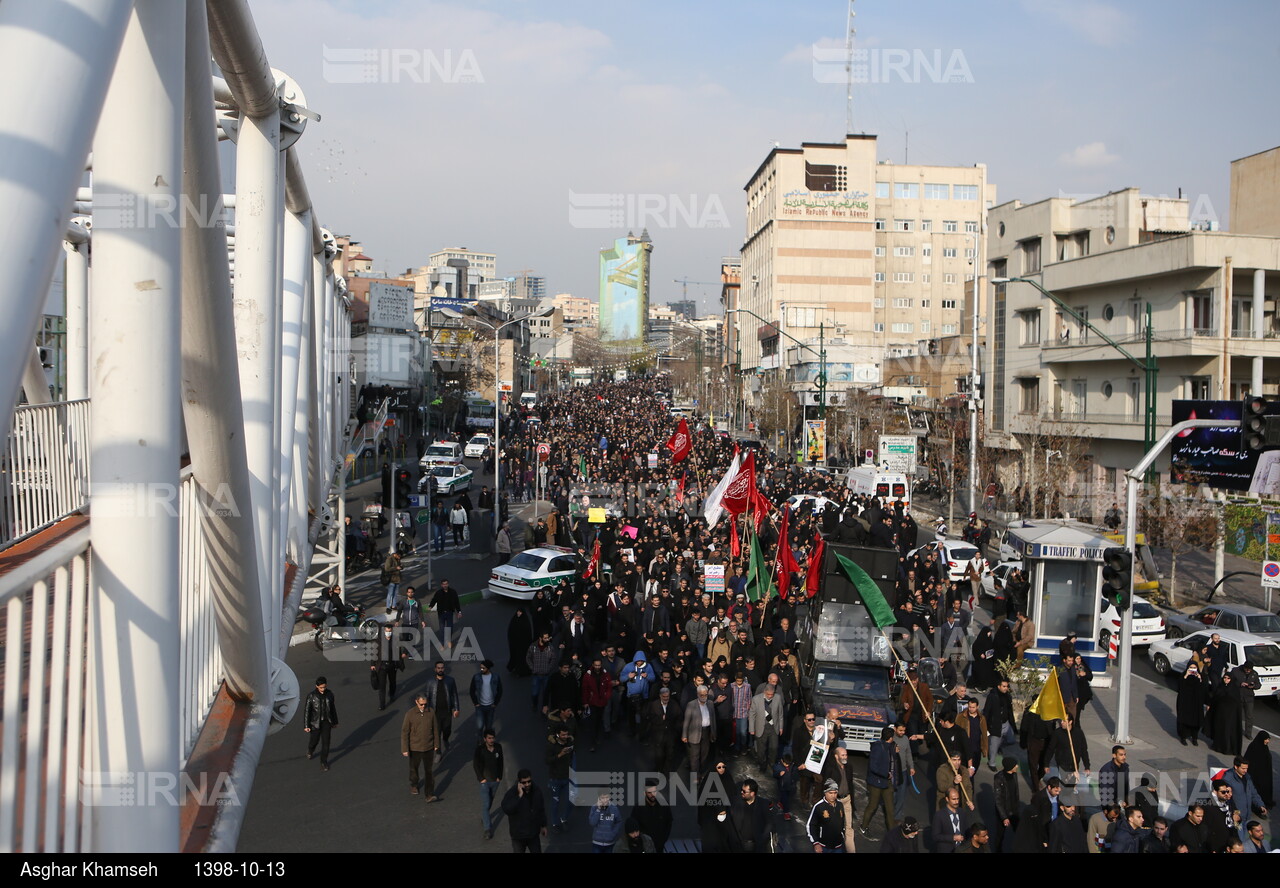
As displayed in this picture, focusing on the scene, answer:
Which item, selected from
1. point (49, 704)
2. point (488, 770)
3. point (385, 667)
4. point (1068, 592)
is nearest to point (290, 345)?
point (49, 704)

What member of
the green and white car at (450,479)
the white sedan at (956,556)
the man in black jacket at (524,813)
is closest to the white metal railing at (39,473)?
the man in black jacket at (524,813)

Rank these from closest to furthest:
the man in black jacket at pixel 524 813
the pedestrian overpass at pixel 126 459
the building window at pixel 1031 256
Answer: the pedestrian overpass at pixel 126 459, the man in black jacket at pixel 524 813, the building window at pixel 1031 256

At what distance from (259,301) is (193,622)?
154 centimetres

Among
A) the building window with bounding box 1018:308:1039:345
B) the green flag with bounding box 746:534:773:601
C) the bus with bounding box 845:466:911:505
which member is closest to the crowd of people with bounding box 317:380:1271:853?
the green flag with bounding box 746:534:773:601

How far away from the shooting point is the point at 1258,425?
46.4ft

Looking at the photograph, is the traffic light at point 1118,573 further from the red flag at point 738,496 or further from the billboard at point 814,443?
the billboard at point 814,443

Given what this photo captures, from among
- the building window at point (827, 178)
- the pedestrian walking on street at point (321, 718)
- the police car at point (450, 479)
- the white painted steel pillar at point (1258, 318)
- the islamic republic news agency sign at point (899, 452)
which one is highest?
the building window at point (827, 178)

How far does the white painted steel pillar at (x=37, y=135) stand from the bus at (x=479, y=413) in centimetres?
6751

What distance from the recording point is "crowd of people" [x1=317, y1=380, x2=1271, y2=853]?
923cm

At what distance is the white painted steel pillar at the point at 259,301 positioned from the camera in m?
4.84

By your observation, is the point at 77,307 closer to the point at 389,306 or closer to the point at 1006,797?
the point at 1006,797

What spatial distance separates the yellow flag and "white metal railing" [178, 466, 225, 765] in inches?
407

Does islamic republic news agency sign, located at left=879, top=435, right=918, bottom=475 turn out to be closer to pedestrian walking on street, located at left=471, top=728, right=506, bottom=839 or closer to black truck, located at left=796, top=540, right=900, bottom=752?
black truck, located at left=796, top=540, right=900, bottom=752
